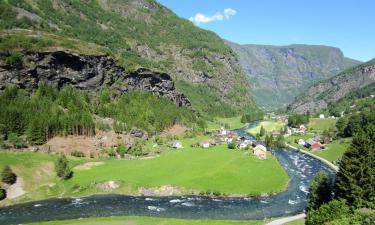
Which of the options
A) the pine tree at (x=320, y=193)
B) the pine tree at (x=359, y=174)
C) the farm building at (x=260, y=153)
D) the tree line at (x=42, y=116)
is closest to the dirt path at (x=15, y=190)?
the tree line at (x=42, y=116)

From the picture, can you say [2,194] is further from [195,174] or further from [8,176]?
[195,174]

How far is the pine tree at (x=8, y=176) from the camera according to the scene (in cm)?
12519

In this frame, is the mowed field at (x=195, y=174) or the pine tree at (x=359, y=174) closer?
the pine tree at (x=359, y=174)

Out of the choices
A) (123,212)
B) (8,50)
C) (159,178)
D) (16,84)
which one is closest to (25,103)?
(16,84)

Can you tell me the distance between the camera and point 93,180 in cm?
13425

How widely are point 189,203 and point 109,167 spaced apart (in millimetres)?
43883

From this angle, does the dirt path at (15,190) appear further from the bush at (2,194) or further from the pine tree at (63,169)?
the pine tree at (63,169)

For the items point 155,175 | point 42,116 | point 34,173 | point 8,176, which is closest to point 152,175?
point 155,175

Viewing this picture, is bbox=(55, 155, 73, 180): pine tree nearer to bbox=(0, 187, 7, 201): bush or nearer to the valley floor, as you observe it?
the valley floor

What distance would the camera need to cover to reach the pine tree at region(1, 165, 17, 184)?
125 meters

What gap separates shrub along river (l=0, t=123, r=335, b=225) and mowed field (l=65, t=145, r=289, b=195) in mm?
5545

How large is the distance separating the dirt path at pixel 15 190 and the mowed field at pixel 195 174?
13805 mm

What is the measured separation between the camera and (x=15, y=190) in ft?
409

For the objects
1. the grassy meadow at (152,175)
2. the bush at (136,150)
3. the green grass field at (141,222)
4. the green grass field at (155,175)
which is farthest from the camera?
the bush at (136,150)
